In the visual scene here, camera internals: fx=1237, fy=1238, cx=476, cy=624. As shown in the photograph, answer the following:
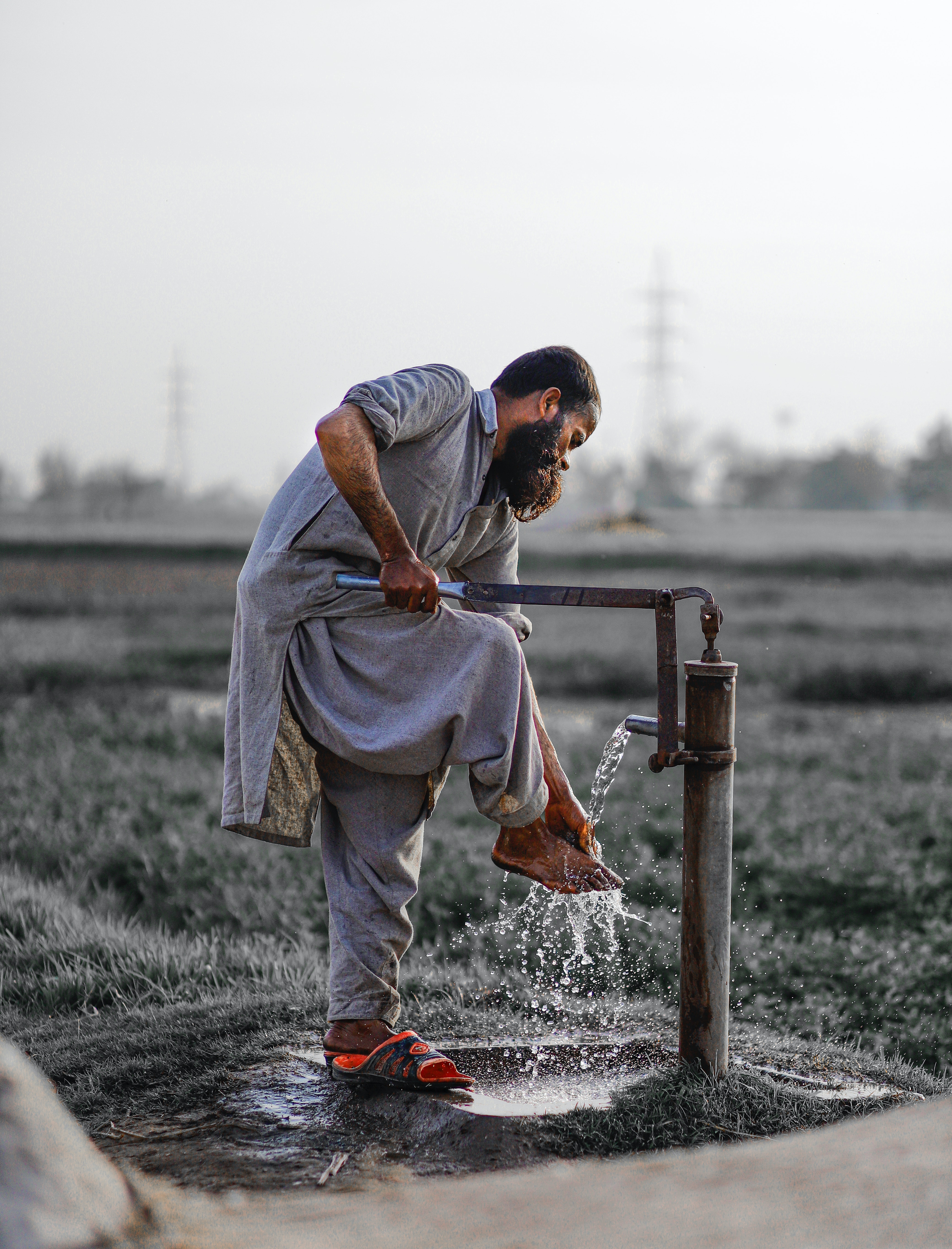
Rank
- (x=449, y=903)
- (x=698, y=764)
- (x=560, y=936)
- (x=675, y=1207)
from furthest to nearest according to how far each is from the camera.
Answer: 1. (x=449, y=903)
2. (x=560, y=936)
3. (x=698, y=764)
4. (x=675, y=1207)

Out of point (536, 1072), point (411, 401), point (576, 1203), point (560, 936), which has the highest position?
point (411, 401)

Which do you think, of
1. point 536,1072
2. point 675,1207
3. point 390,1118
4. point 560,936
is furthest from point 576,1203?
point 560,936

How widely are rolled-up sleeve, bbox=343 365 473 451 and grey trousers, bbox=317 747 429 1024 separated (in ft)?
2.46

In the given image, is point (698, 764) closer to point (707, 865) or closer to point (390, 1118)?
point (707, 865)

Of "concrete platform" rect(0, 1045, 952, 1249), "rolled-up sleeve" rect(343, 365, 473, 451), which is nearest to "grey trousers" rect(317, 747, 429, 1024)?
"rolled-up sleeve" rect(343, 365, 473, 451)

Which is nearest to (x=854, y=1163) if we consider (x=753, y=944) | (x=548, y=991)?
(x=548, y=991)

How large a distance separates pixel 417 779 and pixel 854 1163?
1758 mm

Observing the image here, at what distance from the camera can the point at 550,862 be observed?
2.82m

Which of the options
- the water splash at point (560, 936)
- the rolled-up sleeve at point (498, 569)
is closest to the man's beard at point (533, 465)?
the rolled-up sleeve at point (498, 569)

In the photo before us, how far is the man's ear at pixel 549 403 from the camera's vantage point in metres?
2.76

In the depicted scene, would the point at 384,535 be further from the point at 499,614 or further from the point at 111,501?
the point at 111,501

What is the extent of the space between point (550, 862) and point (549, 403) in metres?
1.04

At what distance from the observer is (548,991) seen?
362cm

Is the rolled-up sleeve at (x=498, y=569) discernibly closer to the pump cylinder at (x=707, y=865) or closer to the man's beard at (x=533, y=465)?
the man's beard at (x=533, y=465)
